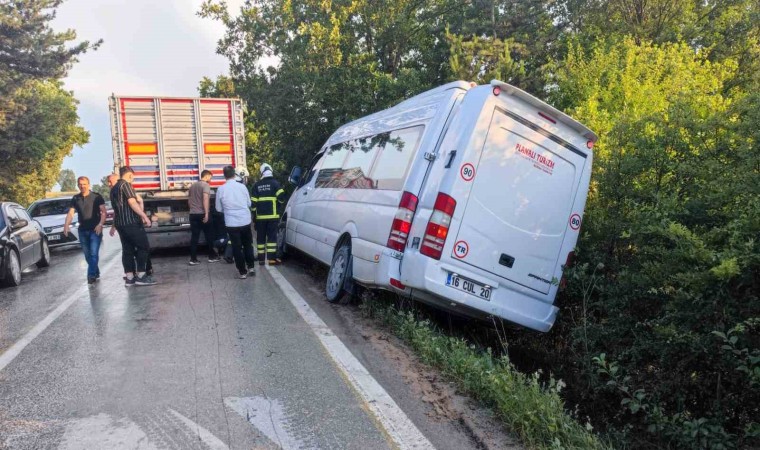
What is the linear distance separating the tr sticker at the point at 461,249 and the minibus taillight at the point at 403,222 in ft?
1.65

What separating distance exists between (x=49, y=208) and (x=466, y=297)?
1381 centimetres

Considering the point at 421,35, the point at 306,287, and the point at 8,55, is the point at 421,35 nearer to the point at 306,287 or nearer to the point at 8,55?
the point at 306,287

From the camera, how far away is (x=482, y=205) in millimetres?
5059

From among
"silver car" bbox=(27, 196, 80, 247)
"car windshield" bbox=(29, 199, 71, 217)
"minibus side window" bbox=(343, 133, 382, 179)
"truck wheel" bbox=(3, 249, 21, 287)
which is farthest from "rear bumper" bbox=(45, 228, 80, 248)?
"minibus side window" bbox=(343, 133, 382, 179)

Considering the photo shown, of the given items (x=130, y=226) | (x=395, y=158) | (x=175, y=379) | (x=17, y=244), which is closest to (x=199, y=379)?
(x=175, y=379)

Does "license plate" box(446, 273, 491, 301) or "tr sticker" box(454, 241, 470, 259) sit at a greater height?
"tr sticker" box(454, 241, 470, 259)

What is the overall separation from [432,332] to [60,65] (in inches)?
1074

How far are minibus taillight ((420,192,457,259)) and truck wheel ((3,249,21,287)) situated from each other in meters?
7.32

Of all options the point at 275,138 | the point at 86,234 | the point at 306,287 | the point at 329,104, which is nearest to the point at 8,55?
the point at 275,138

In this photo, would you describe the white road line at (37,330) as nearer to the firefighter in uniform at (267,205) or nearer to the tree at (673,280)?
the firefighter in uniform at (267,205)

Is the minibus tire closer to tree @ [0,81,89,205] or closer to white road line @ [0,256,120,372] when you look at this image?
white road line @ [0,256,120,372]

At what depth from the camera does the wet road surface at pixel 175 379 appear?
131 inches

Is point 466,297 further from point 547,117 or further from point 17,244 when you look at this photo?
point 17,244

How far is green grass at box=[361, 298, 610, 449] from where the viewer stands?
3.20 meters
